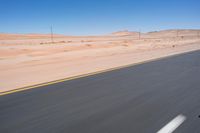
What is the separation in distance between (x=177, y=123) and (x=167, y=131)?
0.44 metres

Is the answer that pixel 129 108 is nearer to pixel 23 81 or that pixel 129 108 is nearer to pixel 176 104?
pixel 176 104

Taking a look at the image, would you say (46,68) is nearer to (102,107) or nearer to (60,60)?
(60,60)

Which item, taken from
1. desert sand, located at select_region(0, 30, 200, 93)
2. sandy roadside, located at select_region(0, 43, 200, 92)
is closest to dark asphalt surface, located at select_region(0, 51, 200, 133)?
sandy roadside, located at select_region(0, 43, 200, 92)

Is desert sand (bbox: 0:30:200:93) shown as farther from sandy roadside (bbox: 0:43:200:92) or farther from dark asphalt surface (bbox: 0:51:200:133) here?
dark asphalt surface (bbox: 0:51:200:133)

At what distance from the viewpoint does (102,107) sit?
5109 millimetres

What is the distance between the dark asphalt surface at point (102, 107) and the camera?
4027mm

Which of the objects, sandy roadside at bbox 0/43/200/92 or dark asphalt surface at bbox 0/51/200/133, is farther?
sandy roadside at bbox 0/43/200/92

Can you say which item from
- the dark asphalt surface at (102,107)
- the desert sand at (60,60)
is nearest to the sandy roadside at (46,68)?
the desert sand at (60,60)

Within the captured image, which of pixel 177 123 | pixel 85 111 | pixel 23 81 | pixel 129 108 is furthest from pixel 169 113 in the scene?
pixel 23 81

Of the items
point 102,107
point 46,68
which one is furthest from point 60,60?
point 102,107

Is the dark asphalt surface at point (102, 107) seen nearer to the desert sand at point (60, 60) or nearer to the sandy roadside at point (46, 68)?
the sandy roadside at point (46, 68)

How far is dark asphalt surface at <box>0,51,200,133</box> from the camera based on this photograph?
4.03m

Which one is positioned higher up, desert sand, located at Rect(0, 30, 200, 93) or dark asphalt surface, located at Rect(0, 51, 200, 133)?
dark asphalt surface, located at Rect(0, 51, 200, 133)

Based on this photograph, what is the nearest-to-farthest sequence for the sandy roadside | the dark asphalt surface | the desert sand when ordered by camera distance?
the dark asphalt surface, the sandy roadside, the desert sand
